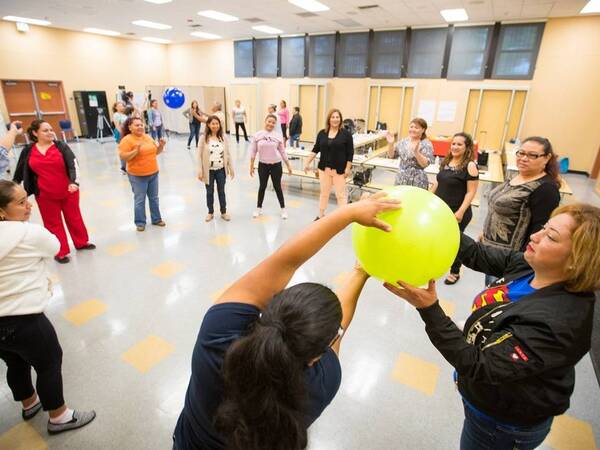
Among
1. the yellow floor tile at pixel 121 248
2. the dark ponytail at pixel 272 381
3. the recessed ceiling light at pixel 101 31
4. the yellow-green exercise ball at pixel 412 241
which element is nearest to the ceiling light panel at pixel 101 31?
the recessed ceiling light at pixel 101 31

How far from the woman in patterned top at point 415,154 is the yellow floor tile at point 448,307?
1352 millimetres

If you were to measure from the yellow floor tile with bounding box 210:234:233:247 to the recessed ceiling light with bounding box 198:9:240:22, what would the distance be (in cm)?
710

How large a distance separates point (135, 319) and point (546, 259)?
2844 millimetres

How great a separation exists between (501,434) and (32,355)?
2047 mm

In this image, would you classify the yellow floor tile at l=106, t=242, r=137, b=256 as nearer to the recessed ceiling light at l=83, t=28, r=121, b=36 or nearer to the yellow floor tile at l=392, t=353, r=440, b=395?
the yellow floor tile at l=392, t=353, r=440, b=395

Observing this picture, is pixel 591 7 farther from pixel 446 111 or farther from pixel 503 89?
pixel 446 111

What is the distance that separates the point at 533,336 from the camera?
0.91m

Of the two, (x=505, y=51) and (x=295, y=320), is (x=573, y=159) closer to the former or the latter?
(x=505, y=51)

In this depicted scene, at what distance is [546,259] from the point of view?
101 centimetres

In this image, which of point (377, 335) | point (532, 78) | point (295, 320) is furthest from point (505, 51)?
point (295, 320)

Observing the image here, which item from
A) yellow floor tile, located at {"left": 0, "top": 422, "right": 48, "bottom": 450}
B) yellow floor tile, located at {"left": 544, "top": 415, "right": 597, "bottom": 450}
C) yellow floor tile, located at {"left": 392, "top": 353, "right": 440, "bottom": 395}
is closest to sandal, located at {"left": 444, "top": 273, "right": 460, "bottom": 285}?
yellow floor tile, located at {"left": 392, "top": 353, "right": 440, "bottom": 395}

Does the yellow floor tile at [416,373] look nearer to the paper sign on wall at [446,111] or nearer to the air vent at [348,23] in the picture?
the paper sign on wall at [446,111]

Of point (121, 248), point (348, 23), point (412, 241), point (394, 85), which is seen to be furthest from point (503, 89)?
point (412, 241)

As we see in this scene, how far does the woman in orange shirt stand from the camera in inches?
161
